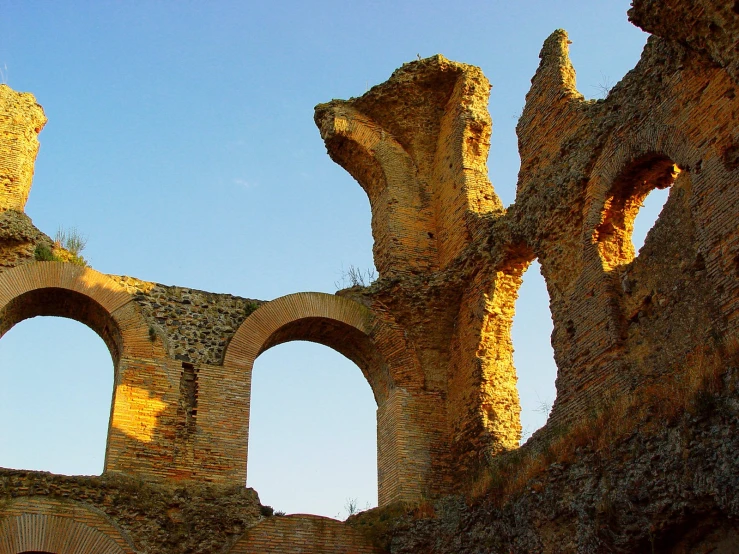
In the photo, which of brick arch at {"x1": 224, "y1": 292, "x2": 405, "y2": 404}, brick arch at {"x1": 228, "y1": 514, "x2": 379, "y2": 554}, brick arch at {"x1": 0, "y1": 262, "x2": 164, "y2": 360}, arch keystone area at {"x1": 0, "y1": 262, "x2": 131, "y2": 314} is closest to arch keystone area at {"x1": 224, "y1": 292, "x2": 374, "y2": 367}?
brick arch at {"x1": 224, "y1": 292, "x2": 405, "y2": 404}

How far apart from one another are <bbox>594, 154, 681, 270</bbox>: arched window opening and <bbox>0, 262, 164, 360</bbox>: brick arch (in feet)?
17.7

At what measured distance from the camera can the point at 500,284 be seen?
11.3 meters

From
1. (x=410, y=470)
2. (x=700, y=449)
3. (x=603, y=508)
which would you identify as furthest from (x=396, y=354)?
(x=700, y=449)

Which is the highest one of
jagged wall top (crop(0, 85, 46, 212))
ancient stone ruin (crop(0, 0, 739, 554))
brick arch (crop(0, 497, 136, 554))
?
jagged wall top (crop(0, 85, 46, 212))

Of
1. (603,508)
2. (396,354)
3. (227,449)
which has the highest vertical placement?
(396,354)

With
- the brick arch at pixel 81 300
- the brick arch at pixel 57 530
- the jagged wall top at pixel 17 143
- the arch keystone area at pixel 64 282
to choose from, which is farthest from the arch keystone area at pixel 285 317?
the jagged wall top at pixel 17 143

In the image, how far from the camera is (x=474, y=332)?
11.2 meters

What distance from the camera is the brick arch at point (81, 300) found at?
412 inches

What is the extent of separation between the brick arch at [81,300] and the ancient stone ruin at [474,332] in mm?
29

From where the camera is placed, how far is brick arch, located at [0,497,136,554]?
8789 mm

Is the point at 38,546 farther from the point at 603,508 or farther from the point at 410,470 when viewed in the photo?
the point at 603,508

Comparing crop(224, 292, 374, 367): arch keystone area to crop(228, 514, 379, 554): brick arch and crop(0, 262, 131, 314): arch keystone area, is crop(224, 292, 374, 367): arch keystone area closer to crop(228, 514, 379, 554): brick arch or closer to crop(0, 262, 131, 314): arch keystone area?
crop(0, 262, 131, 314): arch keystone area

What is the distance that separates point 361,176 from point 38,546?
24.0 ft

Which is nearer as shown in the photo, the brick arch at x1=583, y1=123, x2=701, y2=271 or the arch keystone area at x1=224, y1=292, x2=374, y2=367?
the brick arch at x1=583, y1=123, x2=701, y2=271
